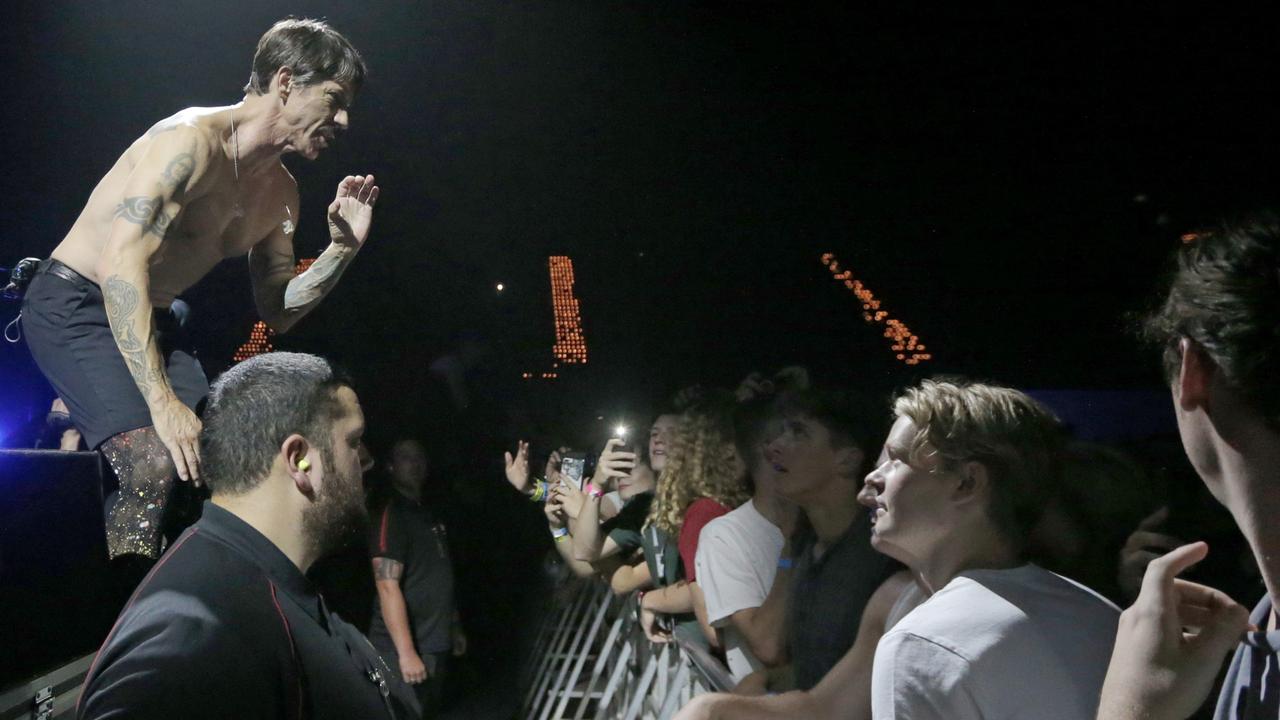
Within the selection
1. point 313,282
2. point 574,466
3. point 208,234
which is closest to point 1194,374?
point 208,234

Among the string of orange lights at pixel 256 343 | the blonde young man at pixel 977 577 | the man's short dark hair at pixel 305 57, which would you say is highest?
the man's short dark hair at pixel 305 57

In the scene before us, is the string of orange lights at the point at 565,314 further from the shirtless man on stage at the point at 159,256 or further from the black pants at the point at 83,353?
the black pants at the point at 83,353

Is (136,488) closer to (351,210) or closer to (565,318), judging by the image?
(351,210)

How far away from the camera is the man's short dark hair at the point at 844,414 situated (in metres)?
2.54

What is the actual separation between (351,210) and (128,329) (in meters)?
0.83

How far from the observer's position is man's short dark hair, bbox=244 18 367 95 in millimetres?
2572

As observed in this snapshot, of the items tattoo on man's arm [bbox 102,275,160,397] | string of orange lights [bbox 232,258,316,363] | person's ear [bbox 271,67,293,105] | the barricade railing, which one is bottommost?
the barricade railing

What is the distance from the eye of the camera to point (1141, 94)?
10.9ft

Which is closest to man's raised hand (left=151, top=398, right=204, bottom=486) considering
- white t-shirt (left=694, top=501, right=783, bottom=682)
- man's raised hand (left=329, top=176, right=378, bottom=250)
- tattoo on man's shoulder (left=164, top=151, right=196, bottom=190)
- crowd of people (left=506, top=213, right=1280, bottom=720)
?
tattoo on man's shoulder (left=164, top=151, right=196, bottom=190)

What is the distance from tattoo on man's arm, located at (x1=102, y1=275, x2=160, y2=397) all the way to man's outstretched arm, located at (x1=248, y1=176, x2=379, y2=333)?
1.98 feet

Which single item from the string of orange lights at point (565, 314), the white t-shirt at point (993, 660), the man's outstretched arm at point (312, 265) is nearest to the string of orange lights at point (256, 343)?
the man's outstretched arm at point (312, 265)

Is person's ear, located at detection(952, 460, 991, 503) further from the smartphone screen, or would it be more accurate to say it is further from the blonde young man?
the smartphone screen

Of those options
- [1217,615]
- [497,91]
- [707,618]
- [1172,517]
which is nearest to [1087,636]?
[1217,615]

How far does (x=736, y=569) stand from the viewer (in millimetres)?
2729
